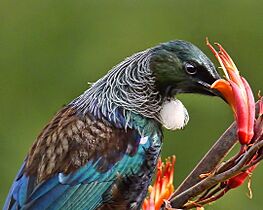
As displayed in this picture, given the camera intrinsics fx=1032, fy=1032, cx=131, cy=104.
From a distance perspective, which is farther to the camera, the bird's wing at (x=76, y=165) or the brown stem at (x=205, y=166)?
the bird's wing at (x=76, y=165)

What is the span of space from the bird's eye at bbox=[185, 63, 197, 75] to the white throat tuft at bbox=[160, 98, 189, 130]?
0.39 ft

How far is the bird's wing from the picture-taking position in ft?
7.84

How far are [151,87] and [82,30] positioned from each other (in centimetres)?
282

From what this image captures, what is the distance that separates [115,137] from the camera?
2.49 metres

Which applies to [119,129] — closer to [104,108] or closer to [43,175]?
[104,108]

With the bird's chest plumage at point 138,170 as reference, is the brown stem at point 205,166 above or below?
above

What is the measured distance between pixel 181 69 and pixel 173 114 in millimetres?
120

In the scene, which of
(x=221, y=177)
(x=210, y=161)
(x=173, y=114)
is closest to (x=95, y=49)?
(x=173, y=114)

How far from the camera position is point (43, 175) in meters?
2.40

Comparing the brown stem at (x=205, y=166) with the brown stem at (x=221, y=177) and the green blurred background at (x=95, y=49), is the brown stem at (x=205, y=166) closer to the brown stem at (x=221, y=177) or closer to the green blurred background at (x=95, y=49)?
the brown stem at (x=221, y=177)

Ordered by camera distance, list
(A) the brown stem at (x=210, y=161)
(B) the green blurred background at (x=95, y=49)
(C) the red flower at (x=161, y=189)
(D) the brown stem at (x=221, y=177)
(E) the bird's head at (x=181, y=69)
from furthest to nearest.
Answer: (B) the green blurred background at (x=95, y=49)
(E) the bird's head at (x=181, y=69)
(C) the red flower at (x=161, y=189)
(A) the brown stem at (x=210, y=161)
(D) the brown stem at (x=221, y=177)

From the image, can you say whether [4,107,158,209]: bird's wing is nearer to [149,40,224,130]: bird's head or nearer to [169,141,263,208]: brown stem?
[149,40,224,130]: bird's head

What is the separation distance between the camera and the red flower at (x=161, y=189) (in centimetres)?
223

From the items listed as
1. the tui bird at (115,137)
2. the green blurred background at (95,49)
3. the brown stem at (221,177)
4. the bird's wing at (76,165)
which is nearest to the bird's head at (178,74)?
the tui bird at (115,137)
